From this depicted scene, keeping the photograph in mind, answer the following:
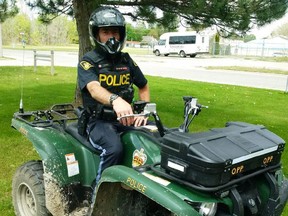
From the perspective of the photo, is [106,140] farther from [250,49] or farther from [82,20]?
[250,49]

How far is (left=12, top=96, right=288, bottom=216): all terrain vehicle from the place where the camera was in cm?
216

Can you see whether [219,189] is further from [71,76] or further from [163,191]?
[71,76]

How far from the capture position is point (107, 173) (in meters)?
2.52

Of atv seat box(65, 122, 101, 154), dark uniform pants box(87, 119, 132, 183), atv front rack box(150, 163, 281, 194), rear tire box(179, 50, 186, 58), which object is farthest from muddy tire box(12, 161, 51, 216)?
rear tire box(179, 50, 186, 58)

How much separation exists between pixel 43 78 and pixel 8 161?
10488 millimetres

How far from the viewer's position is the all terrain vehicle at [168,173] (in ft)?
7.10

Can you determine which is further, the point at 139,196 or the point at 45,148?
the point at 45,148

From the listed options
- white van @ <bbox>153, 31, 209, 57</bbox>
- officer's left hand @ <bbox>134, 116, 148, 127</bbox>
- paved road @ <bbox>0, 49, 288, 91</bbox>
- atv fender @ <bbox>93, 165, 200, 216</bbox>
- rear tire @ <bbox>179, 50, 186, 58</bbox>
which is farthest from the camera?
rear tire @ <bbox>179, 50, 186, 58</bbox>

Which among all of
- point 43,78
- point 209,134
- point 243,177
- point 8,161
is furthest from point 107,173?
point 43,78

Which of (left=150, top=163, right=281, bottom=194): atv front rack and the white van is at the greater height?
the white van

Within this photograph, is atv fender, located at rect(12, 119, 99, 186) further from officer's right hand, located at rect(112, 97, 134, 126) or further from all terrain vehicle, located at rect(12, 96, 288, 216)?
officer's right hand, located at rect(112, 97, 134, 126)

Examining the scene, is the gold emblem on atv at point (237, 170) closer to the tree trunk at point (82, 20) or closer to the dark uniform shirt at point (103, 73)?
the dark uniform shirt at point (103, 73)

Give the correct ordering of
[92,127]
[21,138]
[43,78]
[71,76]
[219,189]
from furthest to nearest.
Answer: [71,76], [43,78], [21,138], [92,127], [219,189]

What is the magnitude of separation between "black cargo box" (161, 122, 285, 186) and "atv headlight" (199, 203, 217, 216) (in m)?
0.15
